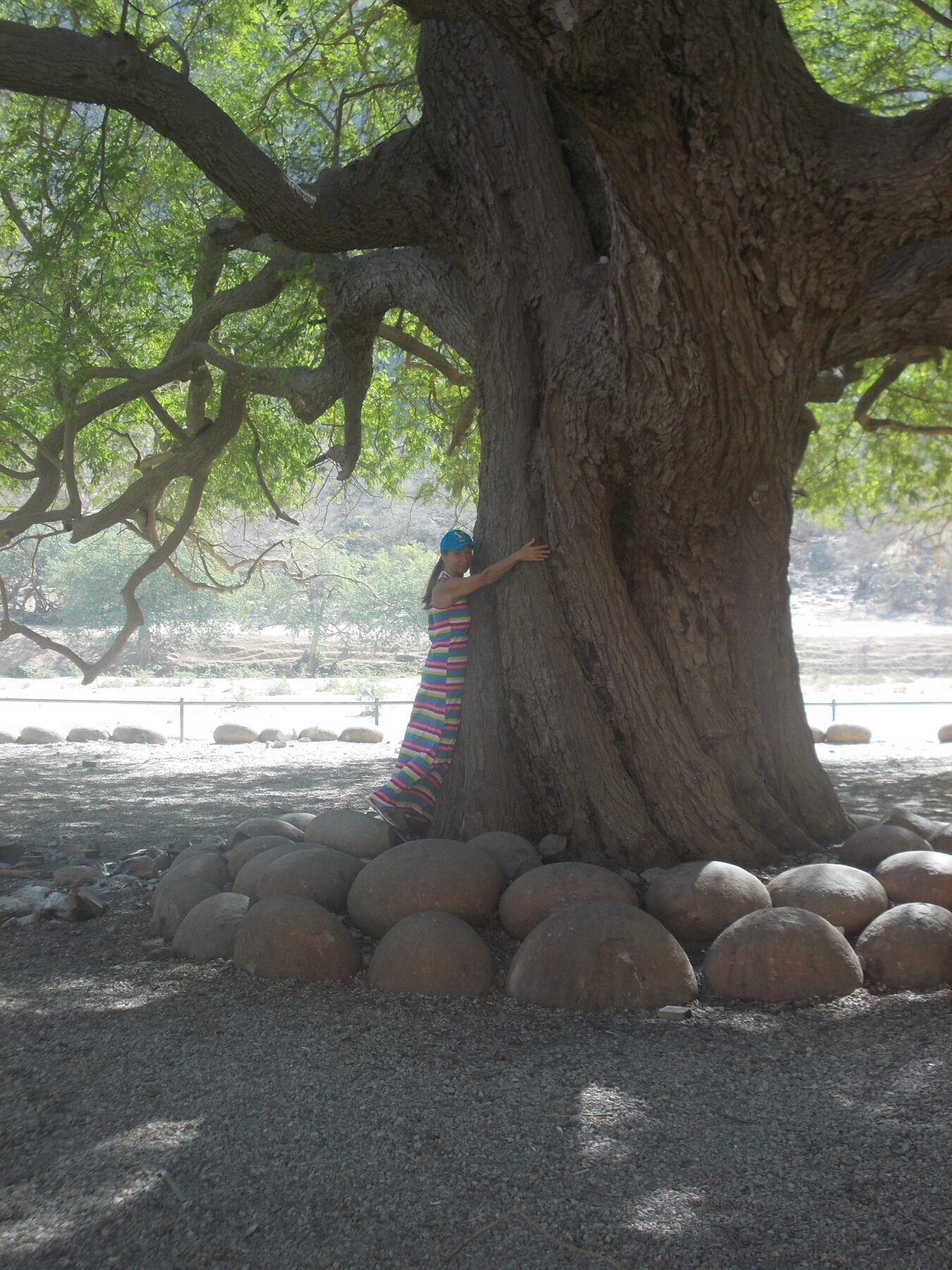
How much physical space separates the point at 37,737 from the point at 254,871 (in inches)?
460

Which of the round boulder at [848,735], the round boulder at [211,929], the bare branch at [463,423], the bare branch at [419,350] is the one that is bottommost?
Result: the round boulder at [848,735]

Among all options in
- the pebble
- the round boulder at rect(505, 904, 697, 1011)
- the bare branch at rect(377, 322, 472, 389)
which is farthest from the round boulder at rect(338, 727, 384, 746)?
the round boulder at rect(505, 904, 697, 1011)

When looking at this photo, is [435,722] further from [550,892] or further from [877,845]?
[877,845]

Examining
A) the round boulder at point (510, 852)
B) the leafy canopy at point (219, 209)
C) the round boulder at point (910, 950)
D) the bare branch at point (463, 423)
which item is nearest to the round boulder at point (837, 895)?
the round boulder at point (910, 950)

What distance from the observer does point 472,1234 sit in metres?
2.52

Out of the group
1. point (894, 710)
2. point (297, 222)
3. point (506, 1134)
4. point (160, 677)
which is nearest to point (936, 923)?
point (506, 1134)

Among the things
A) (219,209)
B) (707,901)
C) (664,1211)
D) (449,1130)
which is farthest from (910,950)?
(219,209)

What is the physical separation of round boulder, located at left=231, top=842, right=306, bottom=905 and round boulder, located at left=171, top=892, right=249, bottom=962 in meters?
0.18

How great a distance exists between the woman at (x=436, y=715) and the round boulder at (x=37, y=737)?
10922mm

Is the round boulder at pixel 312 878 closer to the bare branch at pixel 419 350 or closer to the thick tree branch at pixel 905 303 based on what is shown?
the thick tree branch at pixel 905 303

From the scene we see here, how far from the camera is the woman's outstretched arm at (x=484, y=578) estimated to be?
583 centimetres

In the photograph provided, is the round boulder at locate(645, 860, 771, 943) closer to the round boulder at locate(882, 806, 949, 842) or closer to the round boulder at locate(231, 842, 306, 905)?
the round boulder at locate(882, 806, 949, 842)

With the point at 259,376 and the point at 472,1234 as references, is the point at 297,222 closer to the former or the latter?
the point at 259,376

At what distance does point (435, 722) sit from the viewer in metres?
6.16
